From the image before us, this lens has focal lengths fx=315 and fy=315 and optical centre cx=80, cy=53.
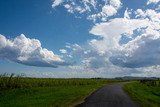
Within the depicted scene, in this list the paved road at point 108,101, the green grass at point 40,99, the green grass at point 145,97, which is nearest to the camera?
the paved road at point 108,101

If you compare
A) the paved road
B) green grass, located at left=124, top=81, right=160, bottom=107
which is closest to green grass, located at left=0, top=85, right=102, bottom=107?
the paved road

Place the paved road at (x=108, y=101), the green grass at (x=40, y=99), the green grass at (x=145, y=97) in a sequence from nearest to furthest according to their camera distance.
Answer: the paved road at (x=108, y=101) → the green grass at (x=40, y=99) → the green grass at (x=145, y=97)

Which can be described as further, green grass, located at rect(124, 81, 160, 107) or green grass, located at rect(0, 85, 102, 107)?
green grass, located at rect(124, 81, 160, 107)

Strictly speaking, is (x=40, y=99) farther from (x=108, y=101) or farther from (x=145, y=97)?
(x=145, y=97)

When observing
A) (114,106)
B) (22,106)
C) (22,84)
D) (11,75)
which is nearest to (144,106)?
(114,106)

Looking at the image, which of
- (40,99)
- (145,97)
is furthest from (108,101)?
(145,97)

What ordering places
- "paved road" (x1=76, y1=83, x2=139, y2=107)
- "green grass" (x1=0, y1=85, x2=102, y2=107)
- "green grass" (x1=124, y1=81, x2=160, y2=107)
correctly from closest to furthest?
"paved road" (x1=76, y1=83, x2=139, y2=107), "green grass" (x1=0, y1=85, x2=102, y2=107), "green grass" (x1=124, y1=81, x2=160, y2=107)

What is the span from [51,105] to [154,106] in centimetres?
771

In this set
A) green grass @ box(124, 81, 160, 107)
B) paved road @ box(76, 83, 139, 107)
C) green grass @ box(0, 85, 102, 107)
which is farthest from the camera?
green grass @ box(124, 81, 160, 107)

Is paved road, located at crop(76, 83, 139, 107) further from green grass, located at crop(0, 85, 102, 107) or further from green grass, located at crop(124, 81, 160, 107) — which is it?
green grass, located at crop(0, 85, 102, 107)

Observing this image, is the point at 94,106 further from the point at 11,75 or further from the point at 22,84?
the point at 22,84

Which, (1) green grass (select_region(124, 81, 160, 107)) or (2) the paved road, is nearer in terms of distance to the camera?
(2) the paved road

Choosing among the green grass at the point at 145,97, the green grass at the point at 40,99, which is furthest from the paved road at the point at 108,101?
the green grass at the point at 40,99

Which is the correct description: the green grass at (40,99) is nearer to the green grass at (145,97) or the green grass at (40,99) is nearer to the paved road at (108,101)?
the paved road at (108,101)
